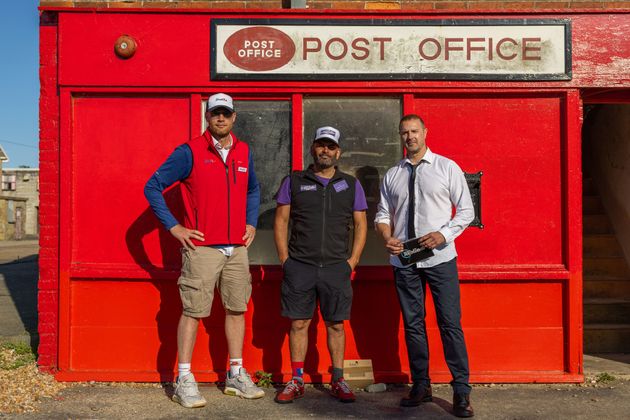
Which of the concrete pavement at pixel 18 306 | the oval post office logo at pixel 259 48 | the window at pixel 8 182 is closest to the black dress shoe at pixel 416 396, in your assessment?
the oval post office logo at pixel 259 48

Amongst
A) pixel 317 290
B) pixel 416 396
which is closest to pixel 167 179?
pixel 317 290

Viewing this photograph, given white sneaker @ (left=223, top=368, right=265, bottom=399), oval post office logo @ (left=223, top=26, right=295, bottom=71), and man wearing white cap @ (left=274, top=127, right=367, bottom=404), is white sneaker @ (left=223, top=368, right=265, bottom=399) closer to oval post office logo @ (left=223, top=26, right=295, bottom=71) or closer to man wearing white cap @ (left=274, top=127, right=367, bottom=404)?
man wearing white cap @ (left=274, top=127, right=367, bottom=404)

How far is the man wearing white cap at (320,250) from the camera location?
178 inches

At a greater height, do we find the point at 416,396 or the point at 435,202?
the point at 435,202

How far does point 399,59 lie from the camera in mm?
5094

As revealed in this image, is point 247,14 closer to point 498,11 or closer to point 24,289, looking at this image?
point 498,11

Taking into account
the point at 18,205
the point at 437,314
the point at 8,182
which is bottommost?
the point at 437,314

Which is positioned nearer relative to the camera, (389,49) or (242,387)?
(242,387)

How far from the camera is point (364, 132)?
5215mm

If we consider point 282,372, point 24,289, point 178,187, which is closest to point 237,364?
point 282,372

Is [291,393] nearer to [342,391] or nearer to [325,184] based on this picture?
[342,391]

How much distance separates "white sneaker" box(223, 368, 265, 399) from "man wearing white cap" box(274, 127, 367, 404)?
0.19 metres

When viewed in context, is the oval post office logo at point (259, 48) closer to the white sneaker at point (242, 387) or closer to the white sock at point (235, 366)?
the white sock at point (235, 366)

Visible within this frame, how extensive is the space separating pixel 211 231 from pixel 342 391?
5.06 ft
